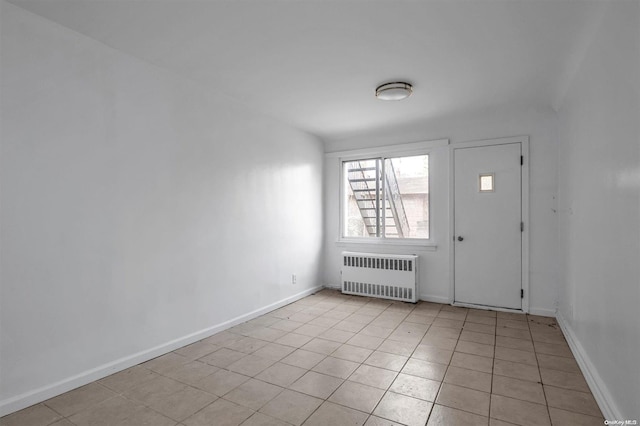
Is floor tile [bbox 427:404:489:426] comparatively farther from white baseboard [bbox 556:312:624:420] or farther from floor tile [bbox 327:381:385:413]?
white baseboard [bbox 556:312:624:420]

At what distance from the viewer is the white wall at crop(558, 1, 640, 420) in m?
1.57

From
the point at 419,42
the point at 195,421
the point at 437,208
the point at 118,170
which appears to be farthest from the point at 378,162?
the point at 195,421

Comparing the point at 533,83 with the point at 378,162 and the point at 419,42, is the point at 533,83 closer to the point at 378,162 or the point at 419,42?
the point at 419,42

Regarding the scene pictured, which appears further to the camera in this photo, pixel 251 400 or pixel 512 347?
pixel 512 347

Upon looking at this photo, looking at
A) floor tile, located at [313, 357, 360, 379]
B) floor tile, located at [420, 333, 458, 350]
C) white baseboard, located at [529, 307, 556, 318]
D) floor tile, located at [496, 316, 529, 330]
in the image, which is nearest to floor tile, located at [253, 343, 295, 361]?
floor tile, located at [313, 357, 360, 379]

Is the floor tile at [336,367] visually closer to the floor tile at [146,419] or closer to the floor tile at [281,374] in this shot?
the floor tile at [281,374]

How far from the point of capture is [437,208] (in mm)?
4539

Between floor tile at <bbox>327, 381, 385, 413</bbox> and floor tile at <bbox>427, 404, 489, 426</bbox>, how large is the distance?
0.36 meters

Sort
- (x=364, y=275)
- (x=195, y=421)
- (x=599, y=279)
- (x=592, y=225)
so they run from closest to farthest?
(x=195, y=421) < (x=599, y=279) < (x=592, y=225) < (x=364, y=275)

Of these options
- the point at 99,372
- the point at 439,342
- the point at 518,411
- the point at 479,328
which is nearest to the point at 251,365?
the point at 99,372

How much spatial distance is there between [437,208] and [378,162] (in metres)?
1.17

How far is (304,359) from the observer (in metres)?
2.77

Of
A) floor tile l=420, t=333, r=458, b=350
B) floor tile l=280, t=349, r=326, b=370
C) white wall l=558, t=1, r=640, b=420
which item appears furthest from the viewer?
floor tile l=420, t=333, r=458, b=350

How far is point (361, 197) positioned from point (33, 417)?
4.37 metres
